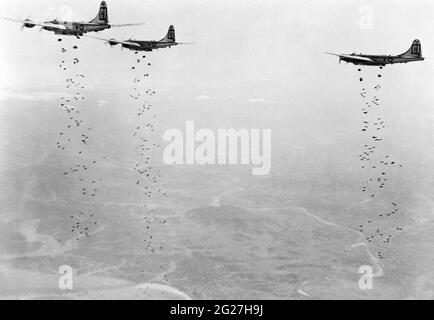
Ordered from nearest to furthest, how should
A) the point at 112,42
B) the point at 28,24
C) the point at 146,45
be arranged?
the point at 28,24 → the point at 112,42 → the point at 146,45

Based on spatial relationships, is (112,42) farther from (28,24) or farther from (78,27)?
(28,24)

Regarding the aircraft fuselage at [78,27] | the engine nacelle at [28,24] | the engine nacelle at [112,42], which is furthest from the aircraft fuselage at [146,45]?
the engine nacelle at [28,24]

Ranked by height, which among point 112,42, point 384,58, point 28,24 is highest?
point 28,24

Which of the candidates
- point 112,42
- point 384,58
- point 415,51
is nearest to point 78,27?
point 112,42

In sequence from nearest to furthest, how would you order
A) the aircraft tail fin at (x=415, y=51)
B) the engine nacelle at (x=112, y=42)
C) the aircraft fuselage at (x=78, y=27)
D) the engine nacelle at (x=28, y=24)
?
1. the engine nacelle at (x=28, y=24)
2. the aircraft fuselage at (x=78, y=27)
3. the engine nacelle at (x=112, y=42)
4. the aircraft tail fin at (x=415, y=51)

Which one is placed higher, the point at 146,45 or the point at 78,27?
the point at 78,27

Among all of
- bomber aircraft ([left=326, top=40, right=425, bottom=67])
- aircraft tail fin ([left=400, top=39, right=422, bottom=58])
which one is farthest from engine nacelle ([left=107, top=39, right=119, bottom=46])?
aircraft tail fin ([left=400, top=39, right=422, bottom=58])

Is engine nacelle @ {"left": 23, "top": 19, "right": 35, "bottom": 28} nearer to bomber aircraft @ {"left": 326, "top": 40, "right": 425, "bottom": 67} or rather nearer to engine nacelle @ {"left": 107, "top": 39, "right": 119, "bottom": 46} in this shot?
engine nacelle @ {"left": 107, "top": 39, "right": 119, "bottom": 46}

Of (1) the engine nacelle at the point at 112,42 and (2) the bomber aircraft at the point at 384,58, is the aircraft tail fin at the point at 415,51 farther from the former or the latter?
(1) the engine nacelle at the point at 112,42

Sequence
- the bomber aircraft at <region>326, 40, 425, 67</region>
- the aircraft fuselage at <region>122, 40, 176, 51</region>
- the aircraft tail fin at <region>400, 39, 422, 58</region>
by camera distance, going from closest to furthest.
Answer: the aircraft fuselage at <region>122, 40, 176, 51</region>, the bomber aircraft at <region>326, 40, 425, 67</region>, the aircraft tail fin at <region>400, 39, 422, 58</region>
